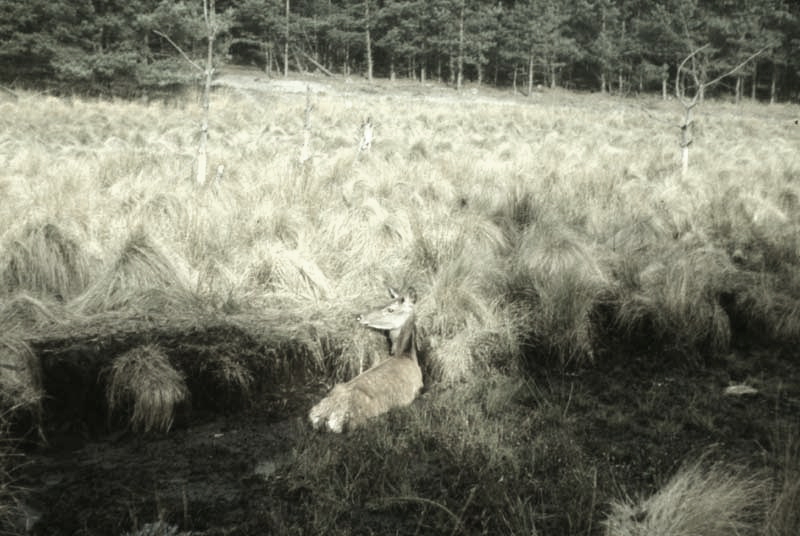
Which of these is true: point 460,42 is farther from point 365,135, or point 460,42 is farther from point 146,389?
point 146,389

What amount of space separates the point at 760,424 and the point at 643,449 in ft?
3.04

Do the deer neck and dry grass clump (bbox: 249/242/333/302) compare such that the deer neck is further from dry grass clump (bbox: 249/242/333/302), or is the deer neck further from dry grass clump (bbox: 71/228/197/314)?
dry grass clump (bbox: 71/228/197/314)

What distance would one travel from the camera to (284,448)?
3801 millimetres

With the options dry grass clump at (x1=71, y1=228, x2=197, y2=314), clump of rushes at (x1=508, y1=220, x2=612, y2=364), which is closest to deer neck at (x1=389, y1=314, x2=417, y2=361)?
clump of rushes at (x1=508, y1=220, x2=612, y2=364)

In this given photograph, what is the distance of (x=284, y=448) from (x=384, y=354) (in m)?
1.49

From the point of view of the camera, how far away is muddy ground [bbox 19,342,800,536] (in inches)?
123

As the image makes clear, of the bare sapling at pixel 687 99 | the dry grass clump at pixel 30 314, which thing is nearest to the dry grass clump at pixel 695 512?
the dry grass clump at pixel 30 314

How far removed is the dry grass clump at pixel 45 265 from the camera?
5488 mm

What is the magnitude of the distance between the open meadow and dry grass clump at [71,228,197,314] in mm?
23

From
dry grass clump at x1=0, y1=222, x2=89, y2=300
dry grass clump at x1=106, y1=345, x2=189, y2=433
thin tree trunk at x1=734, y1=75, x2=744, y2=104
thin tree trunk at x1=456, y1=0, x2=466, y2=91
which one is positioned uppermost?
thin tree trunk at x1=456, y1=0, x2=466, y2=91

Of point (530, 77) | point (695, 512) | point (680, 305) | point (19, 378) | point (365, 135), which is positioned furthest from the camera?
point (530, 77)

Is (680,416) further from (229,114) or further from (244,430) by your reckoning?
(229,114)

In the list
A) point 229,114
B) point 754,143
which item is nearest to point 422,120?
point 229,114

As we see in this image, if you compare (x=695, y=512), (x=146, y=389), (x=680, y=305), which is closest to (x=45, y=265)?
(x=146, y=389)
